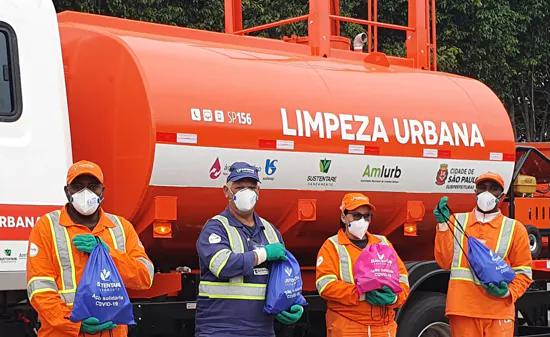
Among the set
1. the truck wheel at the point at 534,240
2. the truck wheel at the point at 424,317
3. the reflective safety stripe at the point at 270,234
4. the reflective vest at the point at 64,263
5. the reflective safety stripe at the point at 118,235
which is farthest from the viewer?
the truck wheel at the point at 534,240

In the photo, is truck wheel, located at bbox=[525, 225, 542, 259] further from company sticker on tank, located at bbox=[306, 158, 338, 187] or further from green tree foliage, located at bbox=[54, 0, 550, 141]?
green tree foliage, located at bbox=[54, 0, 550, 141]

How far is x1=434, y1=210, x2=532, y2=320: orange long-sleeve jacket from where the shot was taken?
634cm

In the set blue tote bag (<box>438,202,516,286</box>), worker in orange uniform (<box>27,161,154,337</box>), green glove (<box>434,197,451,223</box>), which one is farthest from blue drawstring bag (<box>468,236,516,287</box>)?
worker in orange uniform (<box>27,161,154,337</box>)

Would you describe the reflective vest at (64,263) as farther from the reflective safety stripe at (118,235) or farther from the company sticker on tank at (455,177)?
the company sticker on tank at (455,177)

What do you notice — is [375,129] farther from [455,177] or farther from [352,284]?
[352,284]

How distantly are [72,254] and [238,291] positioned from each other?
36.8 inches

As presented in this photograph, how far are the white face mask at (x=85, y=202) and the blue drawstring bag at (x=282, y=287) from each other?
41.3 inches

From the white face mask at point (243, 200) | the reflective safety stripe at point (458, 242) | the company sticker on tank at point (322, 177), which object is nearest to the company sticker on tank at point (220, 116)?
the company sticker on tank at point (322, 177)

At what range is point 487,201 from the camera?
6.39m

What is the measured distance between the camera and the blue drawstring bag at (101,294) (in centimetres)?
455

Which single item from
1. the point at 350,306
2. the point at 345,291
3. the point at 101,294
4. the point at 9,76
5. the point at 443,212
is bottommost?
the point at 350,306

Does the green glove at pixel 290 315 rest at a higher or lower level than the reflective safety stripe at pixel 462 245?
lower

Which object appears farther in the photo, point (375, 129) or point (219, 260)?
point (375, 129)

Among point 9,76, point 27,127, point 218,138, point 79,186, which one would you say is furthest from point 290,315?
point 9,76
